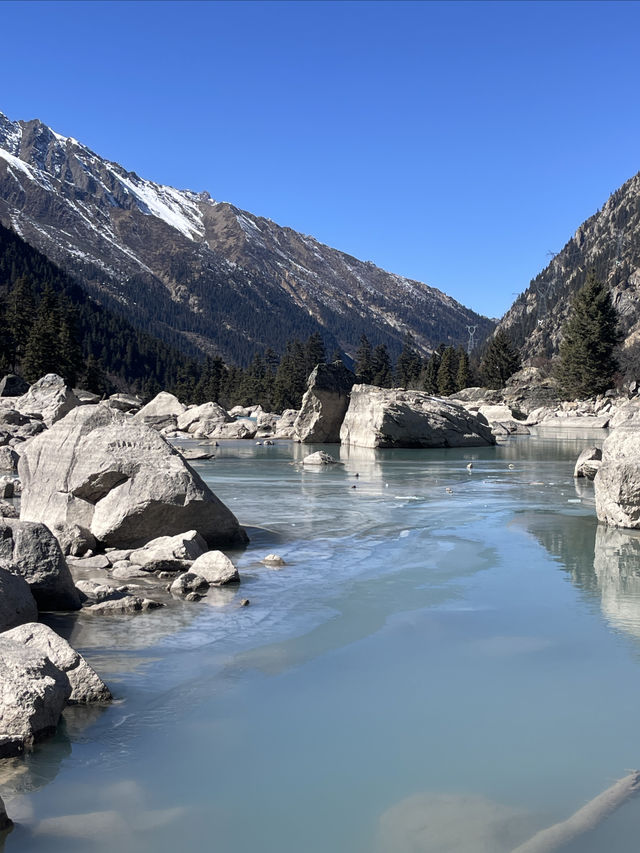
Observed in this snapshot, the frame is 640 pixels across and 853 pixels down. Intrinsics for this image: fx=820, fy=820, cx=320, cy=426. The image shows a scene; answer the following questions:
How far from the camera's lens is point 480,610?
1012 cm

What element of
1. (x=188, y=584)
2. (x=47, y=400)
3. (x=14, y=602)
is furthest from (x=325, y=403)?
(x=14, y=602)

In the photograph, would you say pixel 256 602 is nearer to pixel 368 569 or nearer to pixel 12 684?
pixel 368 569

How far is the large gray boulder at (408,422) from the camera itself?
135 ft

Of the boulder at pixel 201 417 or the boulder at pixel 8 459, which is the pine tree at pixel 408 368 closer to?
the boulder at pixel 201 417

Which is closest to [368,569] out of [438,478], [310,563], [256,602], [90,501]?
[310,563]

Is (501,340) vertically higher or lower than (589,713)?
higher

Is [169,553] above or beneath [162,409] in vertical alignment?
beneath

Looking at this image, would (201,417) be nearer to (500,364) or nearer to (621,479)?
(621,479)

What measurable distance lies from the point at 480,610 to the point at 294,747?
14.4 feet

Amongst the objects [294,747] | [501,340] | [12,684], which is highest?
[501,340]

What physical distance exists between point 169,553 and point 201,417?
5032 centimetres

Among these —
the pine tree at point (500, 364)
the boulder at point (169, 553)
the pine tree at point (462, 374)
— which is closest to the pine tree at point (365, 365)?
the pine tree at point (462, 374)

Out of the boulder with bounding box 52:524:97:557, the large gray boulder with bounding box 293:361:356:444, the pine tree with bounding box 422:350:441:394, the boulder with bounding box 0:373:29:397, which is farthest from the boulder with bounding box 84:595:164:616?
the pine tree with bounding box 422:350:441:394

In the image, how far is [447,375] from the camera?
114438mm
